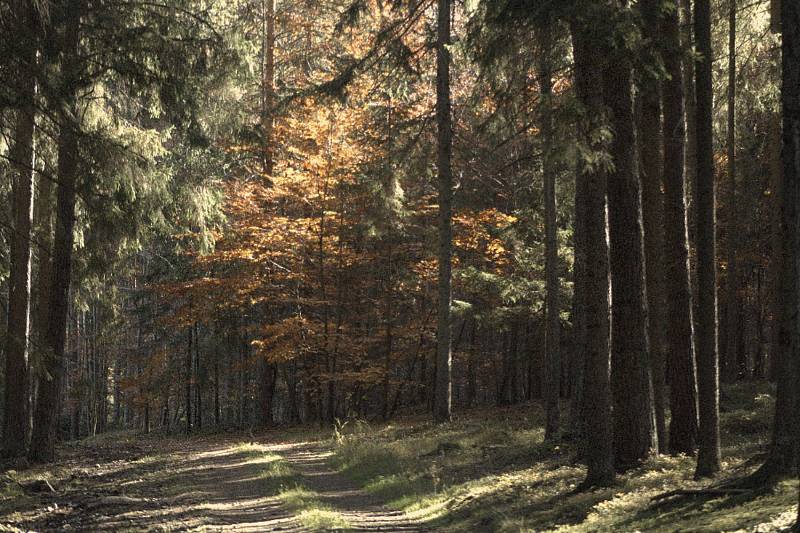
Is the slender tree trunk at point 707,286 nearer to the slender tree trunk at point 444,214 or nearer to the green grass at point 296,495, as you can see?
the green grass at point 296,495

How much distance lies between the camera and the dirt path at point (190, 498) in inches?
375

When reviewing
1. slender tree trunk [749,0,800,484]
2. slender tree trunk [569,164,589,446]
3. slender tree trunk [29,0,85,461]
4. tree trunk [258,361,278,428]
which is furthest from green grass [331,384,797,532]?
tree trunk [258,361,278,428]

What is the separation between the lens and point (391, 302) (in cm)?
2672

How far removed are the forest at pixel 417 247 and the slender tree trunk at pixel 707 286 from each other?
0.11ft

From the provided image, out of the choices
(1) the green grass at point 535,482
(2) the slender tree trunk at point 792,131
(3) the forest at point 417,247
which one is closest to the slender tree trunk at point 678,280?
(3) the forest at point 417,247

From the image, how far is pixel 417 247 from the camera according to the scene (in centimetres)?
2656

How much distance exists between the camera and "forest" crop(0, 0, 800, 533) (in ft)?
30.5

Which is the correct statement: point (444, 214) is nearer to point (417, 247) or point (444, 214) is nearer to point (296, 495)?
point (417, 247)

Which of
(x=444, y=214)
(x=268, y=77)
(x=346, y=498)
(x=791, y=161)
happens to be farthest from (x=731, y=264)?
(x=791, y=161)

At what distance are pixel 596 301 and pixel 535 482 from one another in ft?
9.74

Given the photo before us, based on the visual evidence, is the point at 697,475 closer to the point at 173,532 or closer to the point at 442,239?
the point at 173,532

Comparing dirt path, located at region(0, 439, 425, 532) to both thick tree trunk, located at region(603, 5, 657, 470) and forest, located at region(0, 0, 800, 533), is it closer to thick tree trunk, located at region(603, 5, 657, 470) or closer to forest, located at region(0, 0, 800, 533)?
forest, located at region(0, 0, 800, 533)

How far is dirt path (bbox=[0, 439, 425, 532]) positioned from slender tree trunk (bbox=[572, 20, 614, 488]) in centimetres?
242

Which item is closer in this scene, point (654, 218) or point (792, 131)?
point (792, 131)
